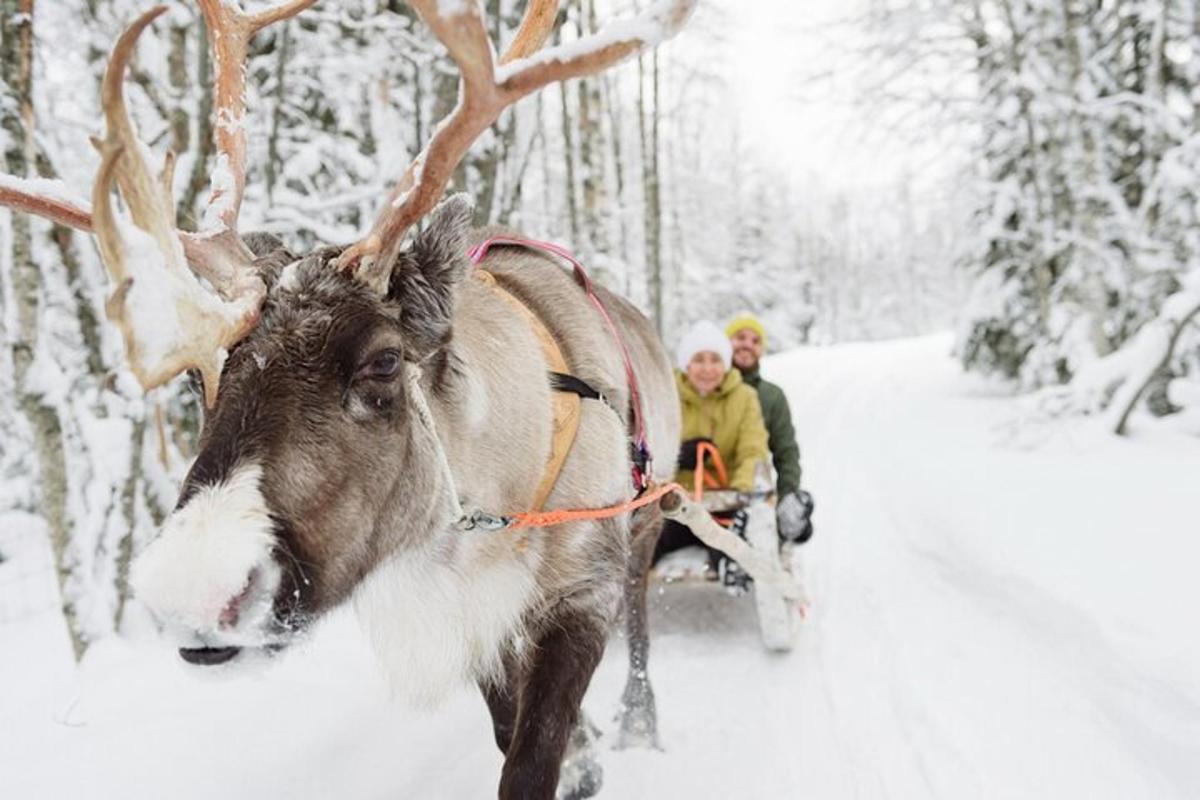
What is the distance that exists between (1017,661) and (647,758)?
5.65 ft

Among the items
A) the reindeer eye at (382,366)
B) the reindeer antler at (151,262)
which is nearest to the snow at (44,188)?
the reindeer antler at (151,262)

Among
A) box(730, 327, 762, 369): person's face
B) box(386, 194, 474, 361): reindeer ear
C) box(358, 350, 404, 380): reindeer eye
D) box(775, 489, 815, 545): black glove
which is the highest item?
box(386, 194, 474, 361): reindeer ear

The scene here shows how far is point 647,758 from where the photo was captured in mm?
3137

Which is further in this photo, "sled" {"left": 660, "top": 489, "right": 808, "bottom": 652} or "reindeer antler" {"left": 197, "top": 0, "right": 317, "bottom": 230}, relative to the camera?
"sled" {"left": 660, "top": 489, "right": 808, "bottom": 652}

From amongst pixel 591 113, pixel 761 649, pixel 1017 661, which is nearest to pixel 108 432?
pixel 761 649

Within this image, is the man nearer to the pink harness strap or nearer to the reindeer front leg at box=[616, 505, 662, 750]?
the reindeer front leg at box=[616, 505, 662, 750]

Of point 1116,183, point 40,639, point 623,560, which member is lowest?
point 40,639

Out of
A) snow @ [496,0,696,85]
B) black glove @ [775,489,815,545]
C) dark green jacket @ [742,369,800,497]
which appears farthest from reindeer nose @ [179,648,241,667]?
dark green jacket @ [742,369,800,497]

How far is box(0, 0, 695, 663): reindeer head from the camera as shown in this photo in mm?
1474

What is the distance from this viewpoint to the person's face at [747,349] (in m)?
6.09

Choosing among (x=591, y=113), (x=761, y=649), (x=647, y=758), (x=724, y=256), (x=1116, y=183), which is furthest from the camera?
(x=724, y=256)

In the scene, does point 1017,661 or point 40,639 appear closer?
point 1017,661

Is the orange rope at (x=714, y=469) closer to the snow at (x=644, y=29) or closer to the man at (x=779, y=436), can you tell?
the man at (x=779, y=436)

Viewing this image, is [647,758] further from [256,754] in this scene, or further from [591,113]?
[591,113]
